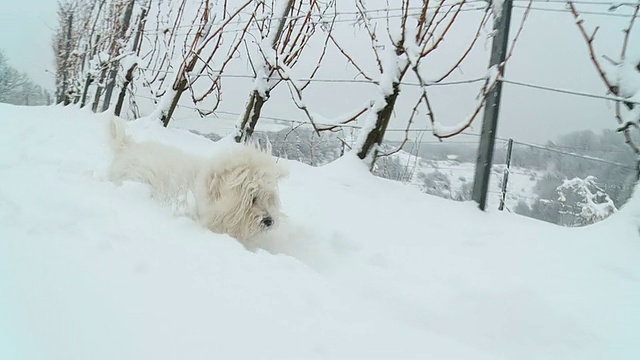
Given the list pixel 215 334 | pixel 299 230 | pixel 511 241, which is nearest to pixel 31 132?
pixel 299 230

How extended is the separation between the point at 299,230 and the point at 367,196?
76cm

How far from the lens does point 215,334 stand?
3.49 ft

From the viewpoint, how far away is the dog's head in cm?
224

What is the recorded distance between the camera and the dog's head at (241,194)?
224cm

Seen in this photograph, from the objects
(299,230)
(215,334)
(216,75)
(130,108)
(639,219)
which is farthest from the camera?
(130,108)

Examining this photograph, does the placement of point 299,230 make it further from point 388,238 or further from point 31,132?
point 31,132

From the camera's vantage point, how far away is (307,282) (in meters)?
1.48

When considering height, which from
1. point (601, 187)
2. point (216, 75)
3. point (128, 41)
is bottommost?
point (601, 187)

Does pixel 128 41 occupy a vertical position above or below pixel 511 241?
above

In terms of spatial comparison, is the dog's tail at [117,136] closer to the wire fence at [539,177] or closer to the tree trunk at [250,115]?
the tree trunk at [250,115]

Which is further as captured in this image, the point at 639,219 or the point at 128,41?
the point at 128,41

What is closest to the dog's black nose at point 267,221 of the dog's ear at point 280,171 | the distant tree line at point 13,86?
the dog's ear at point 280,171

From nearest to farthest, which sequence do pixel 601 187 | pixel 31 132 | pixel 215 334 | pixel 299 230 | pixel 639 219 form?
pixel 215 334, pixel 639 219, pixel 299 230, pixel 601 187, pixel 31 132

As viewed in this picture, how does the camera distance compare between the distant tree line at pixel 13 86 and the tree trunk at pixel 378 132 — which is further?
the distant tree line at pixel 13 86
